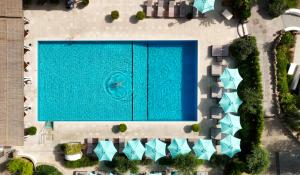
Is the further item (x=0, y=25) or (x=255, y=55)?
(x=255, y=55)

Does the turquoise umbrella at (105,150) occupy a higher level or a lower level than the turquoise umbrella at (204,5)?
lower

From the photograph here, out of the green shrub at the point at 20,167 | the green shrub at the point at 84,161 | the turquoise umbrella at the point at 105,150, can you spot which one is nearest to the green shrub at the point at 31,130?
the green shrub at the point at 20,167

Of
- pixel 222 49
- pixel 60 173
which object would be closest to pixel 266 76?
pixel 222 49

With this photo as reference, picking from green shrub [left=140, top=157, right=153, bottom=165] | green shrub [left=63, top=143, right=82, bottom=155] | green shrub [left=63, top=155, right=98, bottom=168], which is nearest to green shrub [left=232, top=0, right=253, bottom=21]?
green shrub [left=140, top=157, right=153, bottom=165]

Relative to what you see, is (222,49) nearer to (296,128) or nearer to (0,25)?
(296,128)

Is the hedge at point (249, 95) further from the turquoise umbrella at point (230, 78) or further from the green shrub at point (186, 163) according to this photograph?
the green shrub at point (186, 163)

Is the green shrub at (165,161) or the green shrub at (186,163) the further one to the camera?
the green shrub at (165,161)

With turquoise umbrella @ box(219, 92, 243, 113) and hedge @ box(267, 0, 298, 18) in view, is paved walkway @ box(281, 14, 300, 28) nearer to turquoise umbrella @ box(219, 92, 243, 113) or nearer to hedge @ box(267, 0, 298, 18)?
hedge @ box(267, 0, 298, 18)
